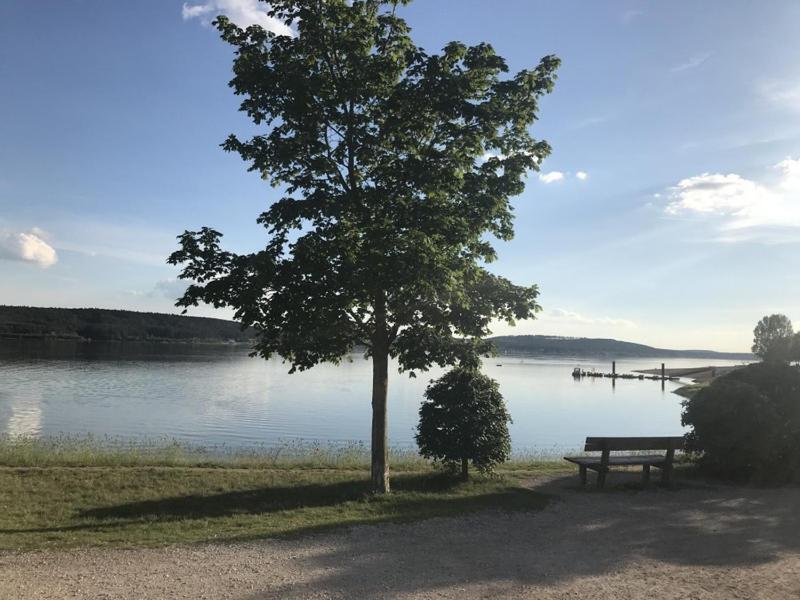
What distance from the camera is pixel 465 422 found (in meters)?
13.5

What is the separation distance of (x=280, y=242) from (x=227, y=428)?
69.7ft

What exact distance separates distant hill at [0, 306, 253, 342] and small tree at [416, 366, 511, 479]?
506 feet

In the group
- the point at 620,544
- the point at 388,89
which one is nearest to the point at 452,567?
the point at 620,544

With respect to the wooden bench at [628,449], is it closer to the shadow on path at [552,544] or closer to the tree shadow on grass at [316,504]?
the shadow on path at [552,544]

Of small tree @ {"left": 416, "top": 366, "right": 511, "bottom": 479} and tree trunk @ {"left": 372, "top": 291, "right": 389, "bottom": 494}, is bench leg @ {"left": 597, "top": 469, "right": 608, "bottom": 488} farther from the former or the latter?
tree trunk @ {"left": 372, "top": 291, "right": 389, "bottom": 494}

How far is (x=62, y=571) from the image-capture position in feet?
23.0

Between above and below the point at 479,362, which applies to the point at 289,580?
below

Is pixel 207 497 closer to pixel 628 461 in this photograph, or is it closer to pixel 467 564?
pixel 467 564

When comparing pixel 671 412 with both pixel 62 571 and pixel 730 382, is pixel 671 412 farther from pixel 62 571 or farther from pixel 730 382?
pixel 62 571

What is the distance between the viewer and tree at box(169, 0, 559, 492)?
36.7ft

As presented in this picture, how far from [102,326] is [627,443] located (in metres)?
173

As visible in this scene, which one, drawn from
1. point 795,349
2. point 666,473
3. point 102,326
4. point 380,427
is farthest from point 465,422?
point 102,326

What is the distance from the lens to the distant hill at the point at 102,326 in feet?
531

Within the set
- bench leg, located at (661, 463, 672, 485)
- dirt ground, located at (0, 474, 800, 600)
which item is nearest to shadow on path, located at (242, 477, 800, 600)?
dirt ground, located at (0, 474, 800, 600)
